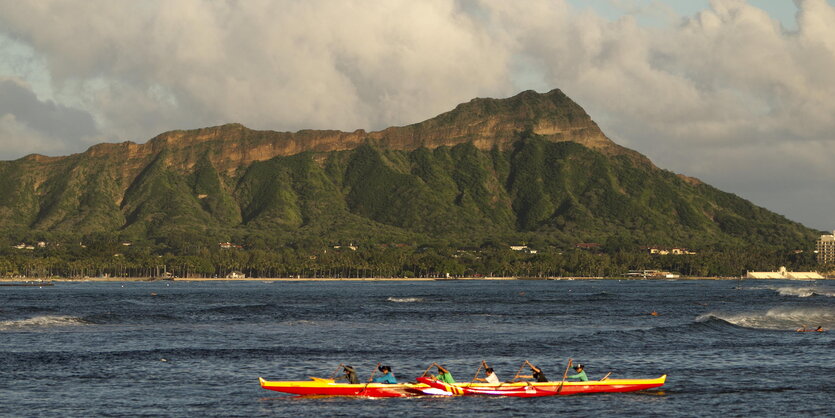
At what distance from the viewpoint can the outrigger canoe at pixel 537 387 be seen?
214 ft

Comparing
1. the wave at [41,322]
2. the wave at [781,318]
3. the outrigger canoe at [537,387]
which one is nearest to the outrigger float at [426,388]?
the outrigger canoe at [537,387]

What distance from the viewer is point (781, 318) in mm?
137375

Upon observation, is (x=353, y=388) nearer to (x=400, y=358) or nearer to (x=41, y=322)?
(x=400, y=358)

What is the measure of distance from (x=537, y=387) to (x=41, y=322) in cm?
8560

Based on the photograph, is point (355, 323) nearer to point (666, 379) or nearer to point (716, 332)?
point (716, 332)

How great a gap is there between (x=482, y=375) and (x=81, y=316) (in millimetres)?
85137

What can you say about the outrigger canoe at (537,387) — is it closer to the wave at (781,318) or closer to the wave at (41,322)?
the wave at (781,318)

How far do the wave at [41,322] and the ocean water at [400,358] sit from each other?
0.85ft

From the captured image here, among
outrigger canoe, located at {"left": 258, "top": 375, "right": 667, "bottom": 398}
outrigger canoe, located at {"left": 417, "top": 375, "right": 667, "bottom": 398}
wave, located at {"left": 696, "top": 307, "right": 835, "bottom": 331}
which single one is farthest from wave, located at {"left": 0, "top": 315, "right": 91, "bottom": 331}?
wave, located at {"left": 696, "top": 307, "right": 835, "bottom": 331}

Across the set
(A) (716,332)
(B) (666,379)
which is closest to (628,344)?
(A) (716,332)

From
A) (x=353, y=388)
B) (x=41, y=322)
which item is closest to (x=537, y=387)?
(x=353, y=388)

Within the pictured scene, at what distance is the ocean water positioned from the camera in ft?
204

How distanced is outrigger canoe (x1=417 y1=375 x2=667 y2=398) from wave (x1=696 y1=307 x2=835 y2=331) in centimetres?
6189

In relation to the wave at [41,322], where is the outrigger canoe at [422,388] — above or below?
below
